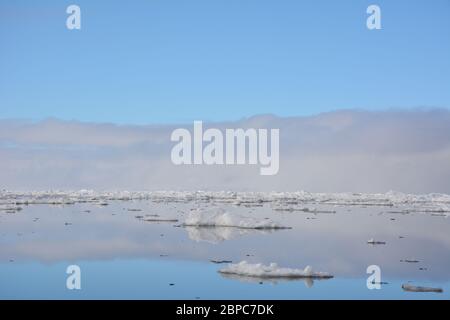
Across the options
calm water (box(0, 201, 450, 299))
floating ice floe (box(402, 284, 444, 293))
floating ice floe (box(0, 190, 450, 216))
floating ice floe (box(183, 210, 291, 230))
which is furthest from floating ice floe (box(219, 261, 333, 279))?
floating ice floe (box(0, 190, 450, 216))

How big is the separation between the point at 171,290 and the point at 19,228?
935 cm

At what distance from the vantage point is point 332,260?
37.6 feet

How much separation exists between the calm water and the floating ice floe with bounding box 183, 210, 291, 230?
40 centimetres

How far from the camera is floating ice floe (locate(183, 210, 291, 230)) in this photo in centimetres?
1673

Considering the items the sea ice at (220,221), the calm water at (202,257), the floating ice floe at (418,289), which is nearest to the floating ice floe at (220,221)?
the sea ice at (220,221)

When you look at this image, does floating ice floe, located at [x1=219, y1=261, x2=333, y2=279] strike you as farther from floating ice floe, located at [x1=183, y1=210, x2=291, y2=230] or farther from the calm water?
floating ice floe, located at [x1=183, y1=210, x2=291, y2=230]

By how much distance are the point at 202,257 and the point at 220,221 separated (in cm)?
569

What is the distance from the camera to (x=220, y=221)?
17.2 m

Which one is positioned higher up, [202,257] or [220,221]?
[220,221]

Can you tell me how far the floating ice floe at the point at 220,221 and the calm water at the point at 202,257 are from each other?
1.33 feet

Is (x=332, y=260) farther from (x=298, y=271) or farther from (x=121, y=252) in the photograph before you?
(x=121, y=252)

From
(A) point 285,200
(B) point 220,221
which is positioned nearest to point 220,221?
(B) point 220,221

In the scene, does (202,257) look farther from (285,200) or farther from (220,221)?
(285,200)

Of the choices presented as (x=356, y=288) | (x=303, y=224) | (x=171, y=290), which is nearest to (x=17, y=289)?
(x=171, y=290)
